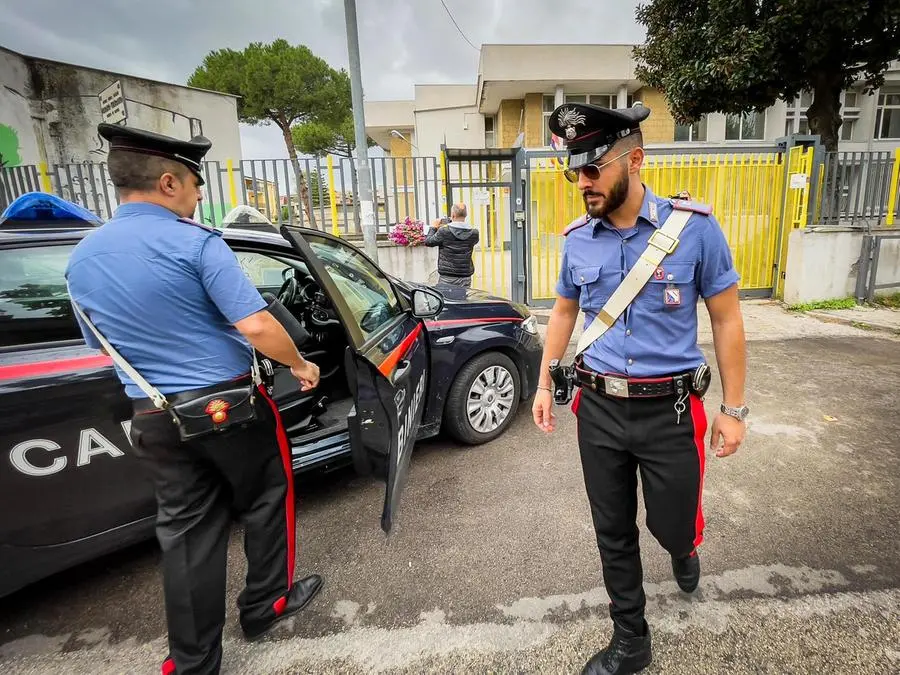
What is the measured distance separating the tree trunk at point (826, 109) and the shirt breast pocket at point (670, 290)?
34.4ft

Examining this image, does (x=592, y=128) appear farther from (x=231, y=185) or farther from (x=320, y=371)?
(x=231, y=185)

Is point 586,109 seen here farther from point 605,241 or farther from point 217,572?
point 217,572

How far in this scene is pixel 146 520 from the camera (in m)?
2.13

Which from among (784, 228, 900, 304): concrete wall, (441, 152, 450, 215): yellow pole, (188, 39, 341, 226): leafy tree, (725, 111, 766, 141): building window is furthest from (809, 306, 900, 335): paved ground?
(188, 39, 341, 226): leafy tree

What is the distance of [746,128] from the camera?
17.5m

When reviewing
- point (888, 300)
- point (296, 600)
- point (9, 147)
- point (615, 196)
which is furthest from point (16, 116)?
point (888, 300)

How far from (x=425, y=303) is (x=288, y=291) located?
1.17 meters

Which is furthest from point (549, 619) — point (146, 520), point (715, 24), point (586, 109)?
point (715, 24)

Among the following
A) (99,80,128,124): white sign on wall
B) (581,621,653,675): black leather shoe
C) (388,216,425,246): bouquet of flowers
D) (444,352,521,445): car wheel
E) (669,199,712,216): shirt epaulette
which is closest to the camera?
(669,199,712,216): shirt epaulette

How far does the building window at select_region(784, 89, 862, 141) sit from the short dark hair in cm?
2083

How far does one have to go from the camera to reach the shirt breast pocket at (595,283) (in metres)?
1.68

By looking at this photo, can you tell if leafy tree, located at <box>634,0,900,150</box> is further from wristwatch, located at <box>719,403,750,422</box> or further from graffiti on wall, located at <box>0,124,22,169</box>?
graffiti on wall, located at <box>0,124,22,169</box>

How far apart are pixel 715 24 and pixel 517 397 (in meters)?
8.69

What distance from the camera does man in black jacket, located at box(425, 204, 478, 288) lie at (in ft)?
21.5
